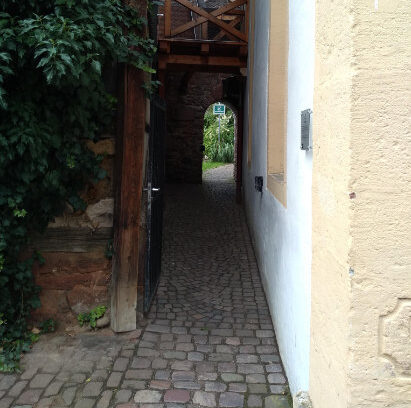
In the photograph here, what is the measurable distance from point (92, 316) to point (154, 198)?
4.09 ft

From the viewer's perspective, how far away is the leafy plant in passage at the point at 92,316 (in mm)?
3920

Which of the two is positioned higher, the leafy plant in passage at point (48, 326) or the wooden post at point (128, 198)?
the wooden post at point (128, 198)

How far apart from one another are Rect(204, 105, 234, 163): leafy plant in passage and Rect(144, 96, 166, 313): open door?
1714cm

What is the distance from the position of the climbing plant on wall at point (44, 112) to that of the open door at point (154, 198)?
53 cm

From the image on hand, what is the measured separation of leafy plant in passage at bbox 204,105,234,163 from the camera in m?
22.1

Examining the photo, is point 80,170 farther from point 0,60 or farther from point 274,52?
point 274,52

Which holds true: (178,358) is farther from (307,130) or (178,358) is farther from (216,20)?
(216,20)

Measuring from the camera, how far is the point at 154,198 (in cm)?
442

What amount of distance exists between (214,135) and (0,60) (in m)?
22.2

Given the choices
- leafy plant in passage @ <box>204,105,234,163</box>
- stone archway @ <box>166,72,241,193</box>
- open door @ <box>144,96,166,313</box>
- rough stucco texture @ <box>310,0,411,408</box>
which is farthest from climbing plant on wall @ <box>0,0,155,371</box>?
leafy plant in passage @ <box>204,105,234,163</box>

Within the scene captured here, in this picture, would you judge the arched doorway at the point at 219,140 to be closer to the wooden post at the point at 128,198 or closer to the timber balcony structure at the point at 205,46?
the timber balcony structure at the point at 205,46

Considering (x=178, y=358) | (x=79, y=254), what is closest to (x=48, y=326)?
(x=79, y=254)

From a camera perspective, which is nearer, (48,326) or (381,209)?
(381,209)

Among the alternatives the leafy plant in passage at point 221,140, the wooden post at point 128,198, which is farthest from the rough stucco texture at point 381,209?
the leafy plant in passage at point 221,140
